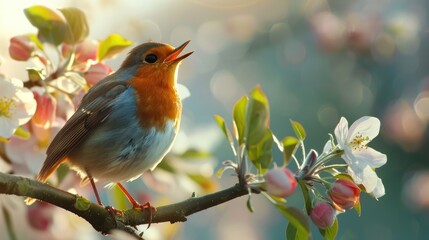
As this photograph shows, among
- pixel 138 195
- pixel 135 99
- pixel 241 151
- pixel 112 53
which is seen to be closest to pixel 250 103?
pixel 241 151

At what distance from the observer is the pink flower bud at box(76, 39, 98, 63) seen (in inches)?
39.3

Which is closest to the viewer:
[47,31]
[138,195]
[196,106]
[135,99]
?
[47,31]

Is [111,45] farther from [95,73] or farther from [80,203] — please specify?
[80,203]

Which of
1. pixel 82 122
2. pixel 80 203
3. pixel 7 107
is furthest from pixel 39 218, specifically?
pixel 80 203

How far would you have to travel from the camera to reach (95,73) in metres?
0.96

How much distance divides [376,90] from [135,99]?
1749 millimetres

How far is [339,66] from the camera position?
2.61 m

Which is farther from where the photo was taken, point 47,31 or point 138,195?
point 138,195

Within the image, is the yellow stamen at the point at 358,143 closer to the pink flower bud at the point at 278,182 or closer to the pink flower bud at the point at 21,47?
the pink flower bud at the point at 278,182

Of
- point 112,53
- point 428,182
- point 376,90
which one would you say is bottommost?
point 428,182

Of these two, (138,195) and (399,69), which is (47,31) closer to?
(138,195)

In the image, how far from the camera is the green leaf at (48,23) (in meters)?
0.96

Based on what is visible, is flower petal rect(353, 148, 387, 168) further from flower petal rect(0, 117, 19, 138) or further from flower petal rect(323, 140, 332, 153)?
flower petal rect(0, 117, 19, 138)

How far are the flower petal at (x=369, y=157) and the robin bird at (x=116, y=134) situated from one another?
0.34 metres
